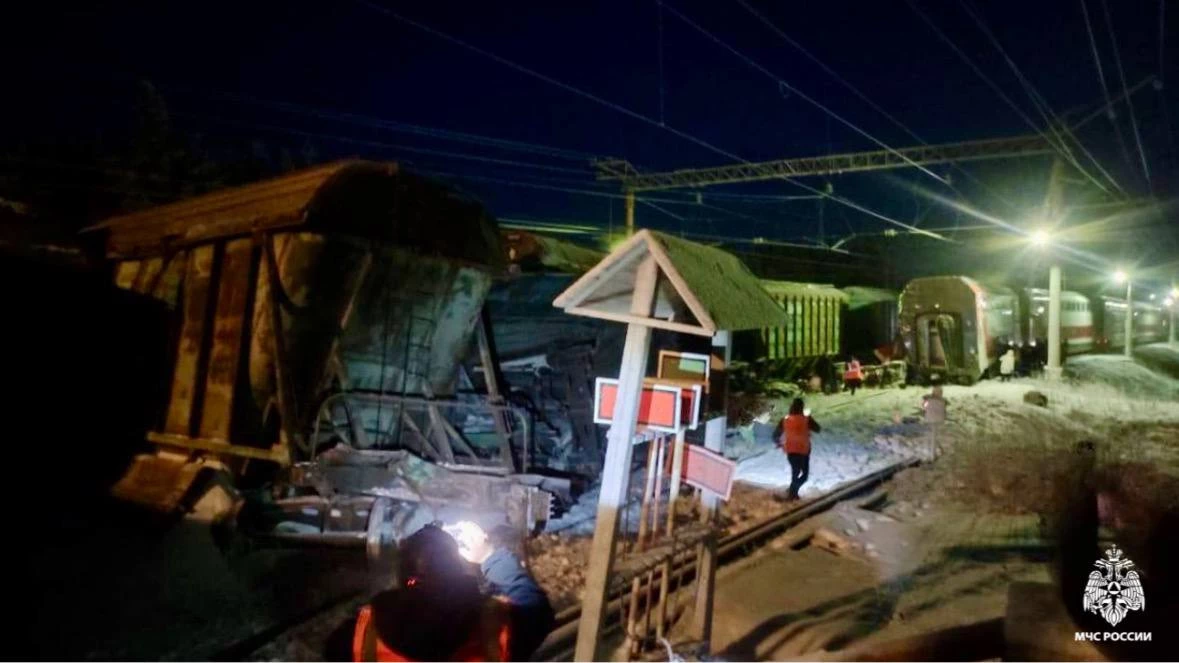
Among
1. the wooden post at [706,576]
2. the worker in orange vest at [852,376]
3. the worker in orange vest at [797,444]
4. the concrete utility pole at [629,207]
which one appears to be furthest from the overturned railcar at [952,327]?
the wooden post at [706,576]

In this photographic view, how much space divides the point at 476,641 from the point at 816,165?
22972 mm

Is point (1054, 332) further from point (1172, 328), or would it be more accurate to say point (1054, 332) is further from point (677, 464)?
point (1172, 328)

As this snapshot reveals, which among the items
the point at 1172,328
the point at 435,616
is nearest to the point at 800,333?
the point at 435,616

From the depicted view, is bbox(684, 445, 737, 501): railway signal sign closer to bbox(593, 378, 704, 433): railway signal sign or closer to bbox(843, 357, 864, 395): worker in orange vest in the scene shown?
bbox(593, 378, 704, 433): railway signal sign

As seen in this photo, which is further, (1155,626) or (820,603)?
(820,603)

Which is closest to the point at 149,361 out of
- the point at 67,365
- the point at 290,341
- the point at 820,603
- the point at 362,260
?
the point at 67,365

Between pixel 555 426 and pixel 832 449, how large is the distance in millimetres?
5456

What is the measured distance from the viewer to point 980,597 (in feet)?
19.0

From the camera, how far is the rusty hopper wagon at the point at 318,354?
6.48 meters

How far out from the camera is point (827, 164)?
2252 cm

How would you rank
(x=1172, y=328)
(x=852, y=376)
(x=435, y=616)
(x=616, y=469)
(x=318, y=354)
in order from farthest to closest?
(x=1172, y=328), (x=852, y=376), (x=318, y=354), (x=616, y=469), (x=435, y=616)

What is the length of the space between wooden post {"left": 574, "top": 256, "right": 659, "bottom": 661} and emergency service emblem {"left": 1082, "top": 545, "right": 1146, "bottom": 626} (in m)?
2.72

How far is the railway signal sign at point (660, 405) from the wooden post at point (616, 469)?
0.17m

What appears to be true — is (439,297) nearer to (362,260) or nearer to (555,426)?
(362,260)
